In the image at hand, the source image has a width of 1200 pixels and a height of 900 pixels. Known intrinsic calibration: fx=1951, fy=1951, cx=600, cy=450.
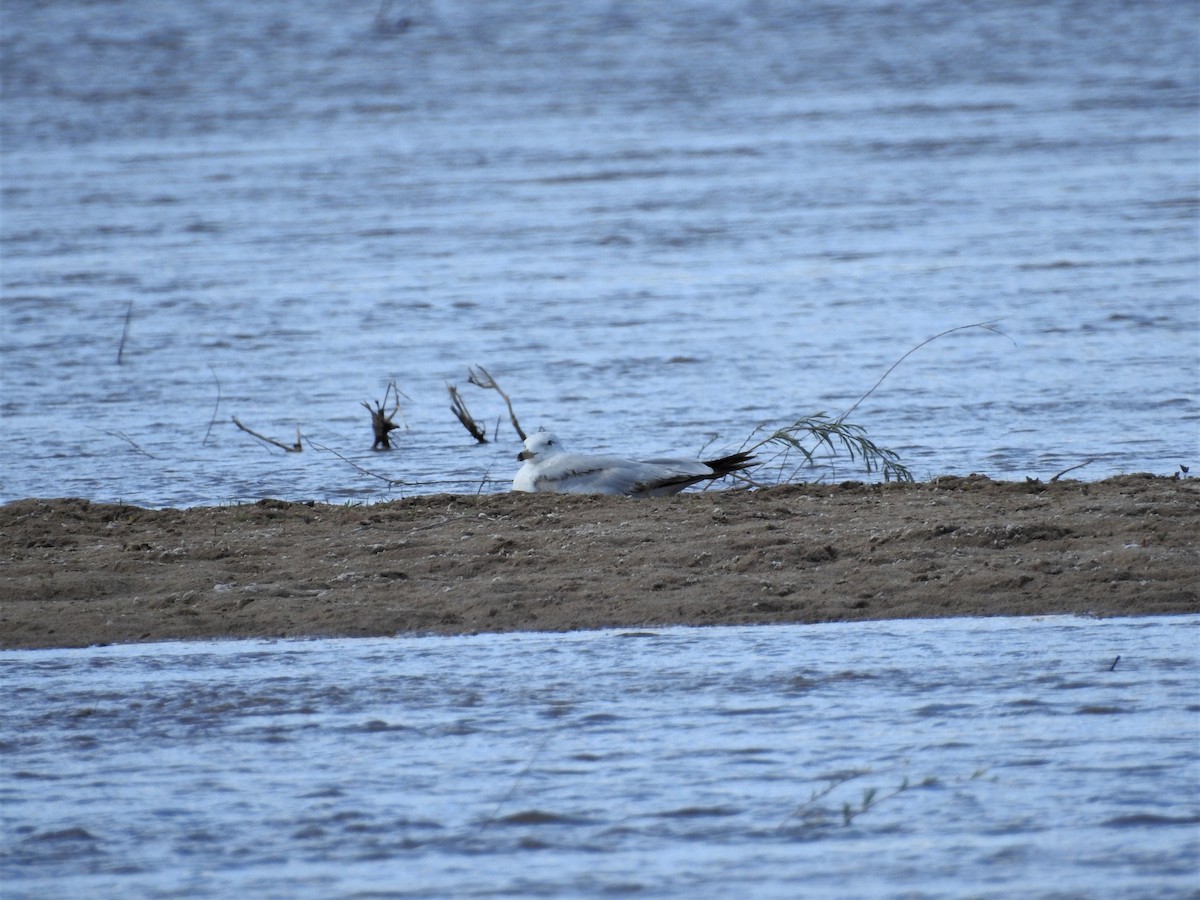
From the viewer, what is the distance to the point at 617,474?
786 centimetres

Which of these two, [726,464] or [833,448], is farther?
[833,448]

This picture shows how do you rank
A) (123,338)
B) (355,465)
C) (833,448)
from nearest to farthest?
(833,448)
(355,465)
(123,338)

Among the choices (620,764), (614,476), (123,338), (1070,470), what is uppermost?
(620,764)

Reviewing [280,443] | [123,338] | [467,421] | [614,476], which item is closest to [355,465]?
[280,443]

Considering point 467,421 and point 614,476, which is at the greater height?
point 614,476

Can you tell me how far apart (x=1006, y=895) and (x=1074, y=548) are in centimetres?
254

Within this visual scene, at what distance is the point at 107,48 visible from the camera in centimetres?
3319

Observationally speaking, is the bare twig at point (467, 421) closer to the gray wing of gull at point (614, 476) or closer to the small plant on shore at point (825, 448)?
the small plant on shore at point (825, 448)

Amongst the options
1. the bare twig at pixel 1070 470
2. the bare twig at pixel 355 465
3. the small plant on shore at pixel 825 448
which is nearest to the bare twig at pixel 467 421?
the bare twig at pixel 355 465

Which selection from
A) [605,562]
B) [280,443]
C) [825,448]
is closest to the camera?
[605,562]

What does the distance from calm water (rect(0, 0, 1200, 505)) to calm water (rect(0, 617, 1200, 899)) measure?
3.05 metres

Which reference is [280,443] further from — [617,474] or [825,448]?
[825,448]

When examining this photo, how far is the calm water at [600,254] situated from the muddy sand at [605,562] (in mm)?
1294

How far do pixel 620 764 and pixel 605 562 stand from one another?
69.3 inches
